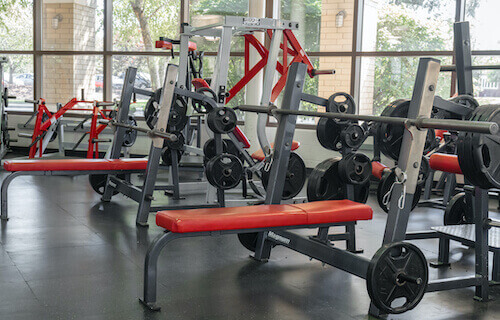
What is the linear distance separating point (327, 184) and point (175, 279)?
1096 mm

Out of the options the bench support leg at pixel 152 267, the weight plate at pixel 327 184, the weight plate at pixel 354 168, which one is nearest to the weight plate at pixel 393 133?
the weight plate at pixel 354 168

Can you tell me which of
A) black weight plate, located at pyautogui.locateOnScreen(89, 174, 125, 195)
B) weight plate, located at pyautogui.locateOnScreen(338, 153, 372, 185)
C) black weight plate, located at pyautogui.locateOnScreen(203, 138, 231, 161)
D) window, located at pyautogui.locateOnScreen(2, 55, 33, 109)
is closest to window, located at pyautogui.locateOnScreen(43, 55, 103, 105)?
window, located at pyautogui.locateOnScreen(2, 55, 33, 109)

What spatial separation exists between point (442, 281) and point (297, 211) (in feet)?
2.65

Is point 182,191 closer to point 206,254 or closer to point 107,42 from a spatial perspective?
point 206,254

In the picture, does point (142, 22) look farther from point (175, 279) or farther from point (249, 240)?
point (175, 279)

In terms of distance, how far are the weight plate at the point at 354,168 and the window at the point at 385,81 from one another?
4.26 m

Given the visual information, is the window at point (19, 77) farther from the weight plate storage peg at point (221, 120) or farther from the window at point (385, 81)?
the weight plate storage peg at point (221, 120)

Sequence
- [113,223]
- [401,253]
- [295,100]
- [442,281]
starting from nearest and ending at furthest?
[401,253] < [442,281] < [295,100] < [113,223]

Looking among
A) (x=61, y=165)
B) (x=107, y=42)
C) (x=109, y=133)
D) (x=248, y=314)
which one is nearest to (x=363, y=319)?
(x=248, y=314)

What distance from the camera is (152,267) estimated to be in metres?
2.87

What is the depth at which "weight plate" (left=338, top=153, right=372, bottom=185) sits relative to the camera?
351 centimetres

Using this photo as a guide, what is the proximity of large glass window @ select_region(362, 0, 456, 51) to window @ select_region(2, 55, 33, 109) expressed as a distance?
5583mm

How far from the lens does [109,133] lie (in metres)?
8.94

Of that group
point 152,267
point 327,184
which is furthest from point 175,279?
point 327,184
